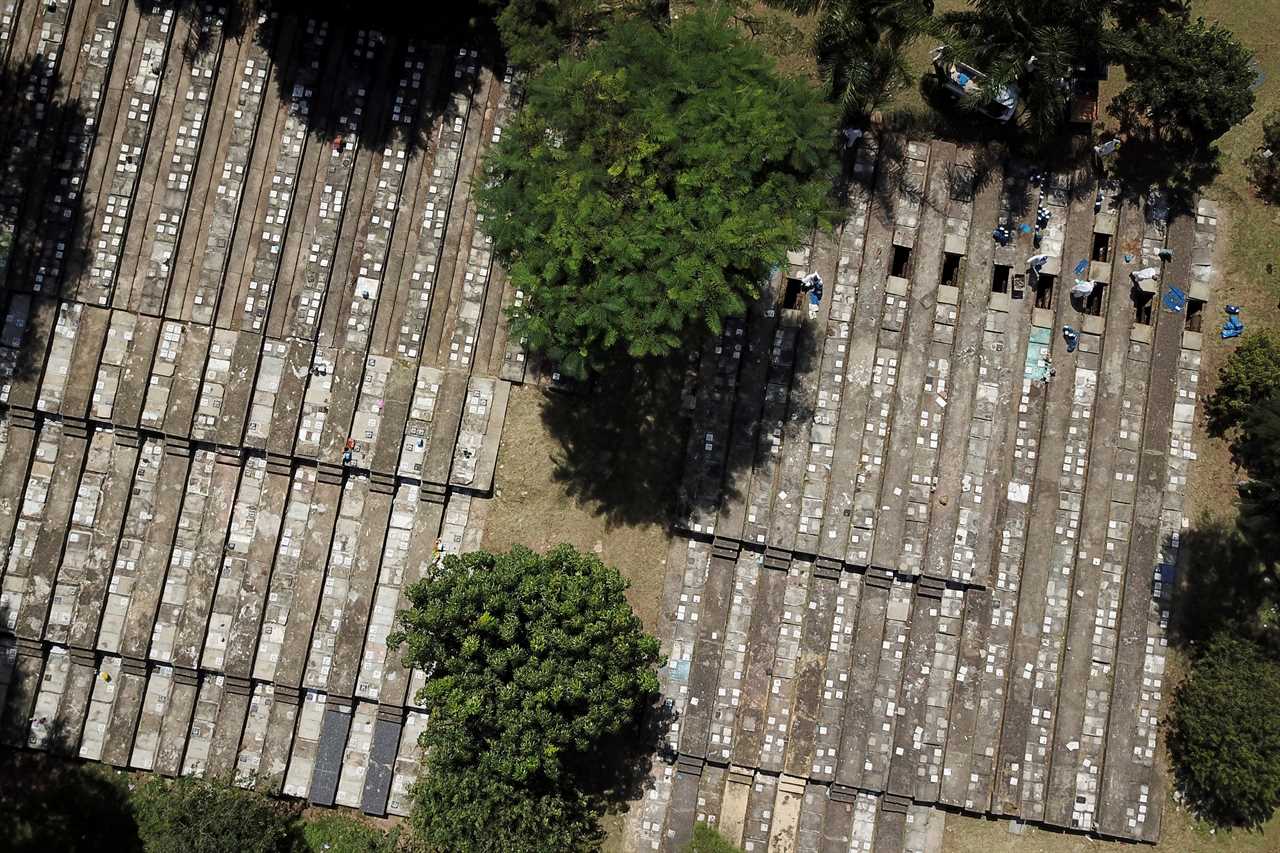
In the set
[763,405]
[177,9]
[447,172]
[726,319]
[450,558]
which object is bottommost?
[450,558]

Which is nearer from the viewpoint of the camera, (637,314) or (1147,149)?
(637,314)

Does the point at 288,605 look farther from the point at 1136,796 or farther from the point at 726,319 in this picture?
the point at 1136,796

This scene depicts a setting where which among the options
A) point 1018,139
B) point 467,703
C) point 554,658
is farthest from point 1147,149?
point 467,703

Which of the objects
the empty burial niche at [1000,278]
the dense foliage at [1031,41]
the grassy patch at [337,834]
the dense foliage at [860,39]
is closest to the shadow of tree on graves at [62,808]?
the grassy patch at [337,834]

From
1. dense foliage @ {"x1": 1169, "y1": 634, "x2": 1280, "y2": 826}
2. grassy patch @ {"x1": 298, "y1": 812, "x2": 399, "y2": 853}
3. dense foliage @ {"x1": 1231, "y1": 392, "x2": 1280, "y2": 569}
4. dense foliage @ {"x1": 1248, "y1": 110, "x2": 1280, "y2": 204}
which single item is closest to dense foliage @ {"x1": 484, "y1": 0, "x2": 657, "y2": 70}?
dense foliage @ {"x1": 1248, "y1": 110, "x2": 1280, "y2": 204}

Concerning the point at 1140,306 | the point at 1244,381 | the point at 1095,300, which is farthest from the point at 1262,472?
the point at 1095,300
